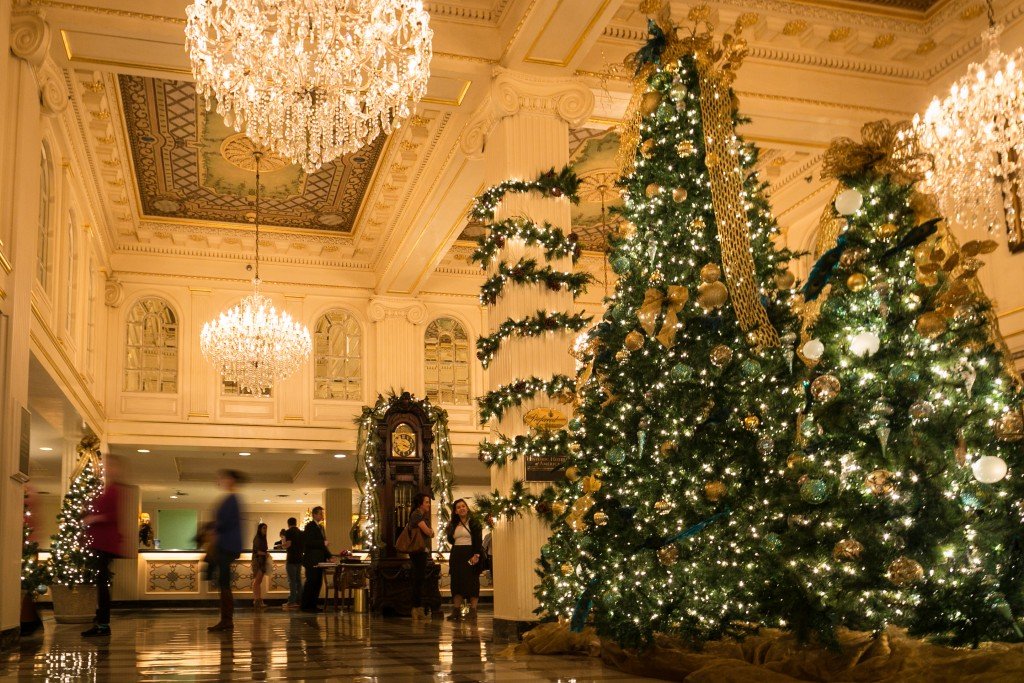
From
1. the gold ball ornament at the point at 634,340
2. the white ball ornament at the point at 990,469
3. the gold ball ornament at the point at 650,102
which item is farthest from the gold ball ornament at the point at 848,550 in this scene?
the gold ball ornament at the point at 650,102

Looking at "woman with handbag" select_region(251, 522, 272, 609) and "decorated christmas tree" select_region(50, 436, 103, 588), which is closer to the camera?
"decorated christmas tree" select_region(50, 436, 103, 588)

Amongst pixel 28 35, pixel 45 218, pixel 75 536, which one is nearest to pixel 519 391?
pixel 28 35

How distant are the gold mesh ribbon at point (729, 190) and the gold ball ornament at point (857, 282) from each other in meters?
0.51

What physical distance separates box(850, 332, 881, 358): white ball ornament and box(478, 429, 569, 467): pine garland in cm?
370

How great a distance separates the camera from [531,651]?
20.6 feet

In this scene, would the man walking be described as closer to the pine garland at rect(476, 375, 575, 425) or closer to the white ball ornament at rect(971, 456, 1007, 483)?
the pine garland at rect(476, 375, 575, 425)

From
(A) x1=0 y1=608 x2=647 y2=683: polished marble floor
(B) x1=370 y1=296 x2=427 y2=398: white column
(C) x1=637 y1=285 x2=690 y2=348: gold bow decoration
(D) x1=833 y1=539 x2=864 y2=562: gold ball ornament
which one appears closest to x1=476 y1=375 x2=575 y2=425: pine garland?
(A) x1=0 y1=608 x2=647 y2=683: polished marble floor

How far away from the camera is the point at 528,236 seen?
849 centimetres

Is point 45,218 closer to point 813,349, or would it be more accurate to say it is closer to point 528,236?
point 528,236

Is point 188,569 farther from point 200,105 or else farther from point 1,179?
point 1,179

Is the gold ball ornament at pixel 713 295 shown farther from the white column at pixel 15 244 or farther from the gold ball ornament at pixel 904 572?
the white column at pixel 15 244

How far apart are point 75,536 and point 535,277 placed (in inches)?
247

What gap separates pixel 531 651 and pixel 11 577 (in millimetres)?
4138

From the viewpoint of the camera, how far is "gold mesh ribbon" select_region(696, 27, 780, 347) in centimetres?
485
